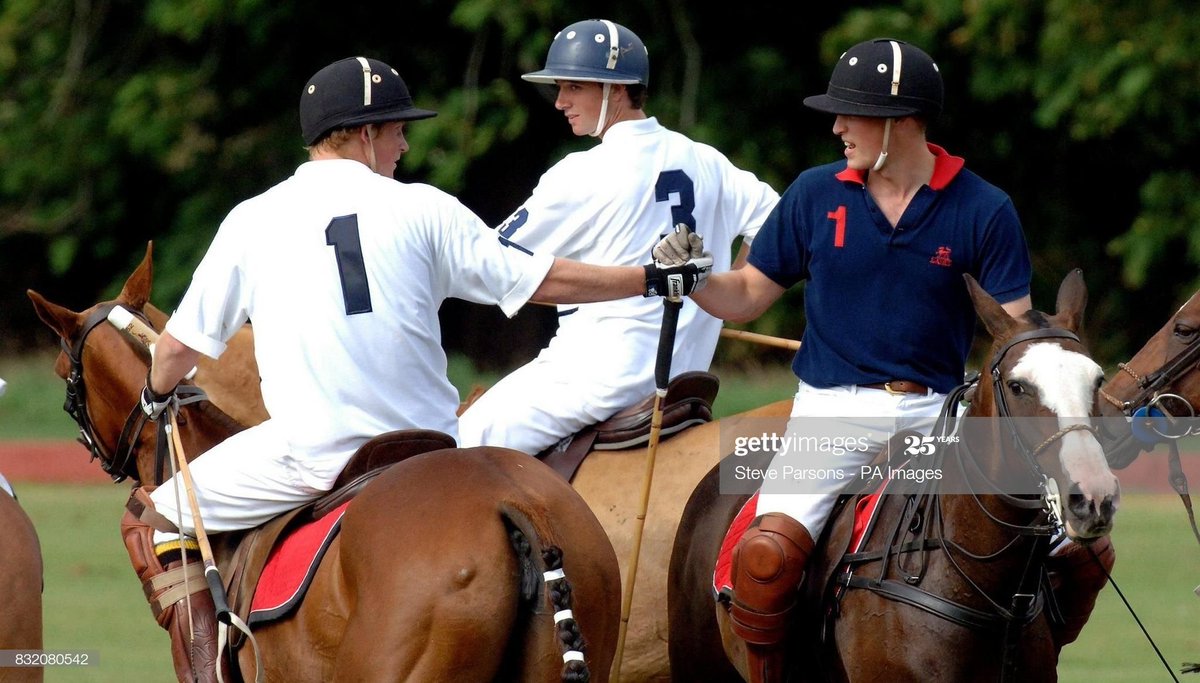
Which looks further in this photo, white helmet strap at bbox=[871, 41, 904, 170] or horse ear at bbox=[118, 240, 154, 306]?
horse ear at bbox=[118, 240, 154, 306]

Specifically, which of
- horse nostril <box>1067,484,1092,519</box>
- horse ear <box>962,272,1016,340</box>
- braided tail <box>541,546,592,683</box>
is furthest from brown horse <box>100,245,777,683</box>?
horse nostril <box>1067,484,1092,519</box>

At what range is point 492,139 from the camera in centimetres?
1894

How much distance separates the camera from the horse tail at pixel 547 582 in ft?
13.4

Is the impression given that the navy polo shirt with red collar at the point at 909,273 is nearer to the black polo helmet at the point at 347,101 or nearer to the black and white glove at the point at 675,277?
the black and white glove at the point at 675,277

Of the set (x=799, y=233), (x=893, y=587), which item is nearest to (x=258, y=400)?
(x=799, y=233)

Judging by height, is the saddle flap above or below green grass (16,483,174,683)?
above

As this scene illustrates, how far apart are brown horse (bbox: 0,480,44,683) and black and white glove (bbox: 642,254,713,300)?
1.97 meters

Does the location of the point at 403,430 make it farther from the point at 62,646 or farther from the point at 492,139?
the point at 492,139

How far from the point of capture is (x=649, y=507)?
5945mm

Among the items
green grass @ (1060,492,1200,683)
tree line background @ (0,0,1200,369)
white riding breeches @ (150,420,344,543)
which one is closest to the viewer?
white riding breeches @ (150,420,344,543)

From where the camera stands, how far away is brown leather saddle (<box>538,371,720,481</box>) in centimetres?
609

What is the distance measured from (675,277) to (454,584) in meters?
1.31

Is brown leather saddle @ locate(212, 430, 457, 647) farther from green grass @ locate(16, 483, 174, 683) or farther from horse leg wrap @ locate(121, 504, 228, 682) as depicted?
green grass @ locate(16, 483, 174, 683)

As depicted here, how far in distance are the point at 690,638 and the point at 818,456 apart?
3.18 ft
